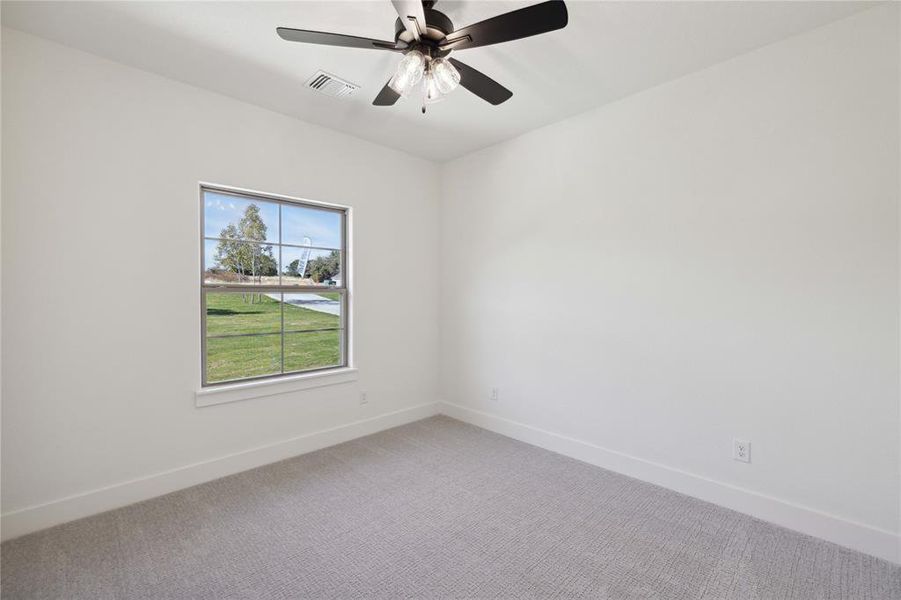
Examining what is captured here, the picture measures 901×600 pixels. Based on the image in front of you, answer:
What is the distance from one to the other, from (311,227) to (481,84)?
2.02 metres

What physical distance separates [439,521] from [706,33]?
3.10 m

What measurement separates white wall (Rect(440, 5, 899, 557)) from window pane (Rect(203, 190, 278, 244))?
205cm

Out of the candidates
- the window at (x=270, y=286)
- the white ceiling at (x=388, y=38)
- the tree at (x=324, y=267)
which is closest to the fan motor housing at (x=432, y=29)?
the white ceiling at (x=388, y=38)

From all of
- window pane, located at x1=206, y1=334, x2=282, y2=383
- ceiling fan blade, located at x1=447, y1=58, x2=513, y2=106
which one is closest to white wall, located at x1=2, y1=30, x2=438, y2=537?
window pane, located at x1=206, y1=334, x2=282, y2=383

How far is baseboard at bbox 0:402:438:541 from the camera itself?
2191 millimetres

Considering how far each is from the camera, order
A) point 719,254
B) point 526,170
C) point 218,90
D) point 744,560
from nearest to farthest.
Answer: point 744,560 < point 719,254 < point 218,90 < point 526,170

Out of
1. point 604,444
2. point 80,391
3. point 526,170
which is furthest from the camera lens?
point 526,170

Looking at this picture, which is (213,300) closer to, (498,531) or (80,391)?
(80,391)

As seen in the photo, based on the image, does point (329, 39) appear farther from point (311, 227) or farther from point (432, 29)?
point (311, 227)

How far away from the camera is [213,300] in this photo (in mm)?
3119

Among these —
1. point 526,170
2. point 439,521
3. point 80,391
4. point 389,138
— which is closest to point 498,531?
point 439,521

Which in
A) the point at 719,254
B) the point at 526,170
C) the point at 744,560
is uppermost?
the point at 526,170

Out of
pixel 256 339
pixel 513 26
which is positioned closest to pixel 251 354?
pixel 256 339

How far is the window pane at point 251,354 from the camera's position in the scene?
3.22 meters
